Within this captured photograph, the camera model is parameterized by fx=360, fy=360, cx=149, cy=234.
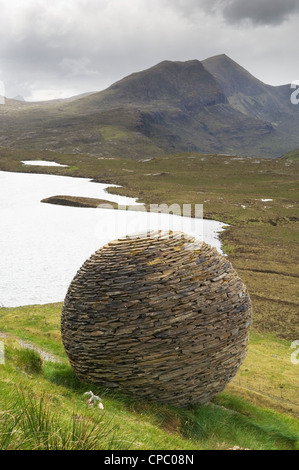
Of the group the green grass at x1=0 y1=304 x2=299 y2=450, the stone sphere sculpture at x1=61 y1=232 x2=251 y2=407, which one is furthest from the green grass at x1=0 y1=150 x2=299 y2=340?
the stone sphere sculpture at x1=61 y1=232 x2=251 y2=407

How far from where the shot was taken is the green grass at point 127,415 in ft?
17.1

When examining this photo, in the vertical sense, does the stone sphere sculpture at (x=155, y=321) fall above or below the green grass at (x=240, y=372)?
above

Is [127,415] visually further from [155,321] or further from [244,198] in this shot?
[244,198]

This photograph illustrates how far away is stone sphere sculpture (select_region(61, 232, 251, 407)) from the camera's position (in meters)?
10.7

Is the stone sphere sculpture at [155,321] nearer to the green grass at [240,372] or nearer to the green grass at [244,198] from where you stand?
the green grass at [240,372]

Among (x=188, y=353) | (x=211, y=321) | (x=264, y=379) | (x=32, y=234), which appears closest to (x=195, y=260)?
(x=211, y=321)

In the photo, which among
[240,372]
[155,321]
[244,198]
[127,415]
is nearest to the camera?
[127,415]

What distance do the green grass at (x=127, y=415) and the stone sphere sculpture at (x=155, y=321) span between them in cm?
73

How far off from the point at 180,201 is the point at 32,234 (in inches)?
1382

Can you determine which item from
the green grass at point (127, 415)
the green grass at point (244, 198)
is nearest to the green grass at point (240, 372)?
the green grass at point (127, 415)

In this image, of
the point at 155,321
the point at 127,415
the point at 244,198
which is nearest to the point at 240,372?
the point at 155,321

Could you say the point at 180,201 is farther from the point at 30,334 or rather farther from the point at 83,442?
the point at 83,442

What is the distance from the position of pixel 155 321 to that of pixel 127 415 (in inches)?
104

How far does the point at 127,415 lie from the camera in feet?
32.3
